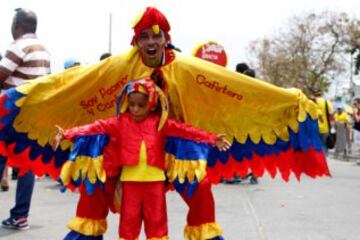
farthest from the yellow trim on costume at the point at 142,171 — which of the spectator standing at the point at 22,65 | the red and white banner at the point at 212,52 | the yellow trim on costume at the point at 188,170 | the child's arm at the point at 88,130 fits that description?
the red and white banner at the point at 212,52

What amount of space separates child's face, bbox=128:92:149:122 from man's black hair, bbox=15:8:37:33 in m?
2.04

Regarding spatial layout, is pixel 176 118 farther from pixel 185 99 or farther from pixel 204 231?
pixel 204 231

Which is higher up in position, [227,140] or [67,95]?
[67,95]

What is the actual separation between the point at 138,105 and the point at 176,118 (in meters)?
0.34

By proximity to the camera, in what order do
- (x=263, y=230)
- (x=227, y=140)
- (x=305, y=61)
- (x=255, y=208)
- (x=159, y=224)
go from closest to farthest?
(x=159, y=224)
(x=227, y=140)
(x=263, y=230)
(x=255, y=208)
(x=305, y=61)

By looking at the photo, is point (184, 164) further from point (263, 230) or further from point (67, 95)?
point (263, 230)

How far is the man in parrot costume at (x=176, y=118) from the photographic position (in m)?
4.21

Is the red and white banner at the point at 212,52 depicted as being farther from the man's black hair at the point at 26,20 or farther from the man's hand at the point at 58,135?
the man's hand at the point at 58,135

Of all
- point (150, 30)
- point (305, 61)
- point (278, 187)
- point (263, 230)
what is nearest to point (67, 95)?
point (150, 30)

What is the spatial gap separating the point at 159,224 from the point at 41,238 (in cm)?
177

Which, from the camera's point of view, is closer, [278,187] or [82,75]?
[82,75]

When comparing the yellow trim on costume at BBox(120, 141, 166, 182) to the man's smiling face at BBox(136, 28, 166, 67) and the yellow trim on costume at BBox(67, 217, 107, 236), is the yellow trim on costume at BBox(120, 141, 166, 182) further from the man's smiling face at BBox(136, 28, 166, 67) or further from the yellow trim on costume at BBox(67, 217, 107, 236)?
the man's smiling face at BBox(136, 28, 166, 67)

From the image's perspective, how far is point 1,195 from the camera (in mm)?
7879

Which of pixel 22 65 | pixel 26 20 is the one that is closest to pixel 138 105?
pixel 22 65
